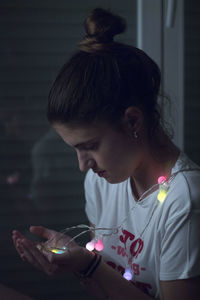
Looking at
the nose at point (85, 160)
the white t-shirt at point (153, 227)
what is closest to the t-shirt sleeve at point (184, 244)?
the white t-shirt at point (153, 227)

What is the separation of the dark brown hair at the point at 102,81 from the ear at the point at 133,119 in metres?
0.01

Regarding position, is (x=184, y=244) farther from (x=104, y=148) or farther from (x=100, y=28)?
(x=100, y=28)

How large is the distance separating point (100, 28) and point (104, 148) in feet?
0.95

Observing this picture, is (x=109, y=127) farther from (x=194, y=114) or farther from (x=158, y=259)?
(x=194, y=114)

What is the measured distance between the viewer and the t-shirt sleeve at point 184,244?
2.96ft

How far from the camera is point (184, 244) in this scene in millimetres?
911

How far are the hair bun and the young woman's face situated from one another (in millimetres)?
Answer: 197

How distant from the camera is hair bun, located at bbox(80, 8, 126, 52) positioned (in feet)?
3.10

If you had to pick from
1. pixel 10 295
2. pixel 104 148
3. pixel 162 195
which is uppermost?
pixel 104 148

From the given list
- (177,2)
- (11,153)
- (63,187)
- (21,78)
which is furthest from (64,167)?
(177,2)

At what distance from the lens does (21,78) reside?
129cm

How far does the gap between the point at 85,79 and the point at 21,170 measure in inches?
21.2

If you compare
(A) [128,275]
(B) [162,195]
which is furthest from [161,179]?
(A) [128,275]

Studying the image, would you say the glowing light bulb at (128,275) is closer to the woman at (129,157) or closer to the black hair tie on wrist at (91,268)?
the woman at (129,157)
